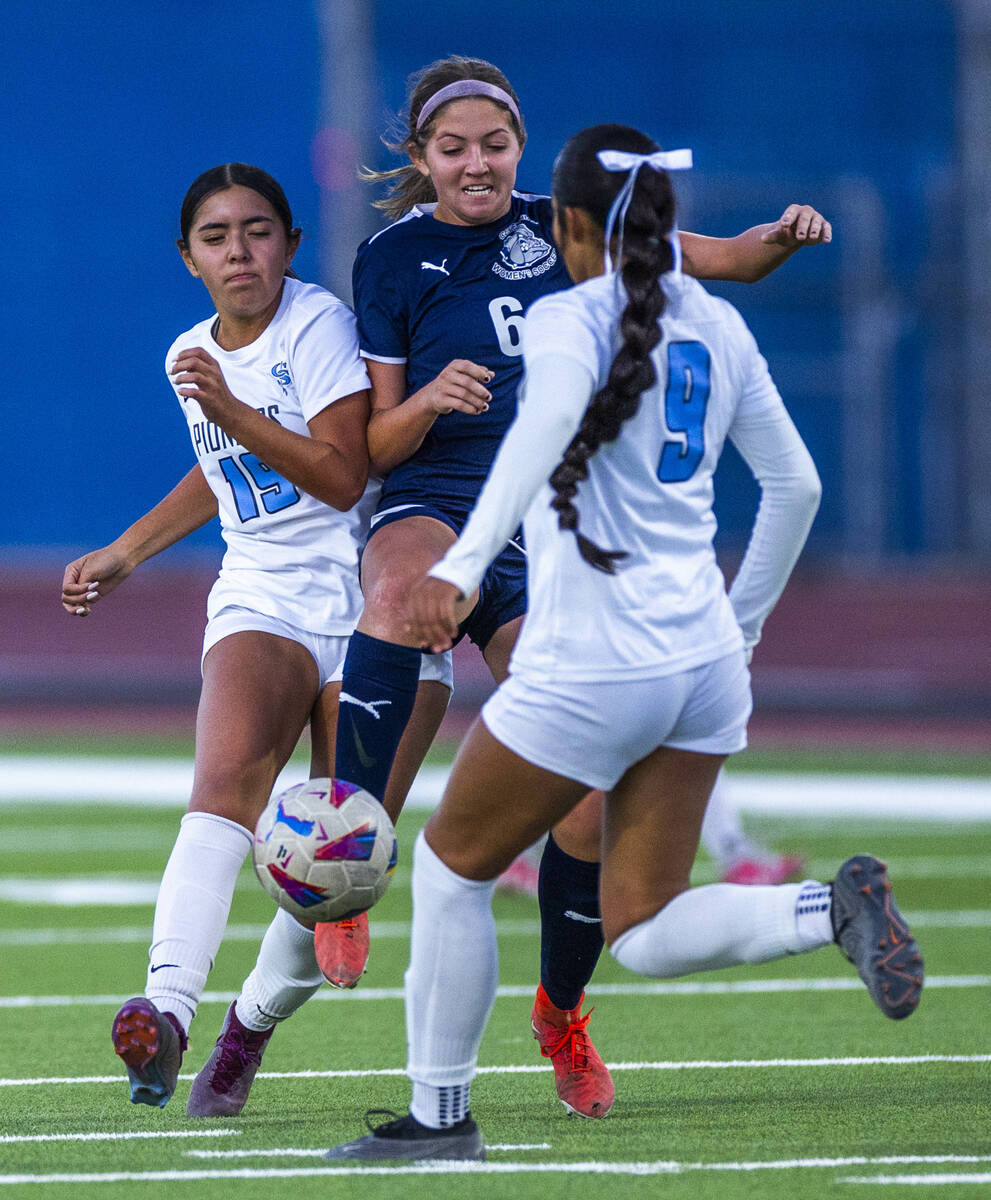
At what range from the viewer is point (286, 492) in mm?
5062

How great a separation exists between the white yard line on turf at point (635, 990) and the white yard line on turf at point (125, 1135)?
2219 mm

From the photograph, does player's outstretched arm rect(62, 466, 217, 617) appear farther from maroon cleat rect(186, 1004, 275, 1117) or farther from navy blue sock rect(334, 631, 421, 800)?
maroon cleat rect(186, 1004, 275, 1117)

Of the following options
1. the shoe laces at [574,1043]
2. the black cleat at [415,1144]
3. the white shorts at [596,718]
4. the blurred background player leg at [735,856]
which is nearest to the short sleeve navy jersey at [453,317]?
the white shorts at [596,718]

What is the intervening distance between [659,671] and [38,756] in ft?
41.6

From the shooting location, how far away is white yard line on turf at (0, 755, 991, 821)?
41.8 feet

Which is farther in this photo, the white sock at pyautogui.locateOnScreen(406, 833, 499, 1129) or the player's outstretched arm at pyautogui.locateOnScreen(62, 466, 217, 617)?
the player's outstretched arm at pyautogui.locateOnScreen(62, 466, 217, 617)

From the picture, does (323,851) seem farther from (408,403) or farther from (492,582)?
(408,403)

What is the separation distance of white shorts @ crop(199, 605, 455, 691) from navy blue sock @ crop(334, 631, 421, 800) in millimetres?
144

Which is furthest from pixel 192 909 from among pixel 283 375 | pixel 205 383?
pixel 283 375

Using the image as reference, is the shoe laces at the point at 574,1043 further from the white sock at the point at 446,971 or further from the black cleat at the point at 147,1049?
A: the black cleat at the point at 147,1049

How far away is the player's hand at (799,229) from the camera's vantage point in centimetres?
470

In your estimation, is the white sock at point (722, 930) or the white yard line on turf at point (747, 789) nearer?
the white sock at point (722, 930)

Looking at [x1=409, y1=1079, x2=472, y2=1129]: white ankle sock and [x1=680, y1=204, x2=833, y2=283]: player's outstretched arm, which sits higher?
[x1=680, y1=204, x2=833, y2=283]: player's outstretched arm


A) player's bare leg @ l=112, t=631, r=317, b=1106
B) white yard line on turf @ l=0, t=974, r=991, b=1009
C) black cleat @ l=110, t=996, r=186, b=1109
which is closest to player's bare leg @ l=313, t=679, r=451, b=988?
player's bare leg @ l=112, t=631, r=317, b=1106
